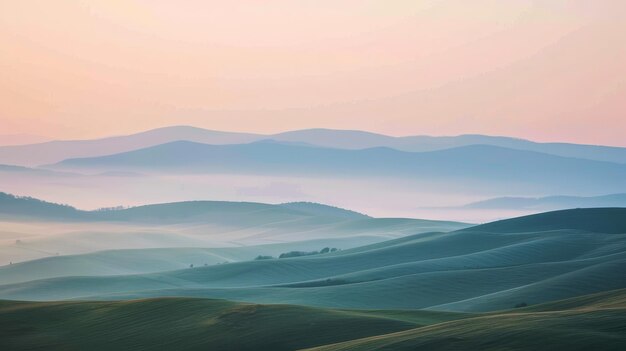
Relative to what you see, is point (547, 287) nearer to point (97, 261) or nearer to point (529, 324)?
point (529, 324)

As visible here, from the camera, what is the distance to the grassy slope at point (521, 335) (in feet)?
123

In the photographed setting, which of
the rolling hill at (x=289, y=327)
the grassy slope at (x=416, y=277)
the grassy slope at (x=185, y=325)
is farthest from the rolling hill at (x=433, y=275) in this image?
the grassy slope at (x=185, y=325)

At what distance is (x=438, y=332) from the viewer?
42.5 metres

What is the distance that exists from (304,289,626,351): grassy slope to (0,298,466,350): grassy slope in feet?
26.5

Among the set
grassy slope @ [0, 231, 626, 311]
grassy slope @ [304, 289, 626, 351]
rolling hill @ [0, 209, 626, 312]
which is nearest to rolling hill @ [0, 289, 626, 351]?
grassy slope @ [304, 289, 626, 351]

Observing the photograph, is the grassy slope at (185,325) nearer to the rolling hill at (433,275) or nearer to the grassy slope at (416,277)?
the rolling hill at (433,275)

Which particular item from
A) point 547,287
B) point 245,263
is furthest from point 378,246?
point 547,287

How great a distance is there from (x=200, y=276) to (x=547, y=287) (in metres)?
62.9

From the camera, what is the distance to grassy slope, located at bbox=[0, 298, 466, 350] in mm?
51938

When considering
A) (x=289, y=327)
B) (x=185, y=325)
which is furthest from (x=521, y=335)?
(x=185, y=325)

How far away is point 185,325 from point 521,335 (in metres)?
21.3

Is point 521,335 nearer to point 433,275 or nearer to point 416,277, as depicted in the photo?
point 416,277

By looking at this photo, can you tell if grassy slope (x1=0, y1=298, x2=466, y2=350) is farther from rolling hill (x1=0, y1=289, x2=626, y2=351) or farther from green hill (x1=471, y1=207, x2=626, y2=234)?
green hill (x1=471, y1=207, x2=626, y2=234)

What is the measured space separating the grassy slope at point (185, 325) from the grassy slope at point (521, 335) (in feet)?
26.5
